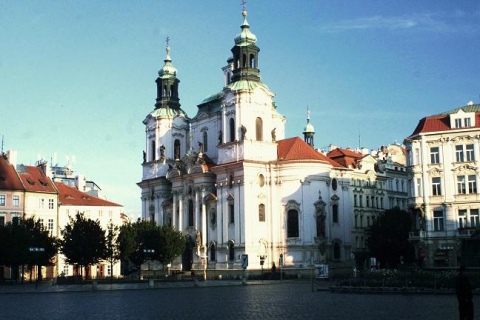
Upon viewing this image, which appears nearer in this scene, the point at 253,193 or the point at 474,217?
the point at 474,217

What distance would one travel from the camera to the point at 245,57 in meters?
86.2

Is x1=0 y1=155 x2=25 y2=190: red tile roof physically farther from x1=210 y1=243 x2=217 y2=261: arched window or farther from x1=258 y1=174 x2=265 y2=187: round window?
x1=258 y1=174 x2=265 y2=187: round window

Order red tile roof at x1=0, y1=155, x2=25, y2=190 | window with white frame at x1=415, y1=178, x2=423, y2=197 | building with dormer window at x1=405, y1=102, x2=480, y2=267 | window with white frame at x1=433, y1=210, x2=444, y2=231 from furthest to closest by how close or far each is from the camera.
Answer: red tile roof at x1=0, y1=155, x2=25, y2=190 < window with white frame at x1=415, y1=178, x2=423, y2=197 < window with white frame at x1=433, y1=210, x2=444, y2=231 < building with dormer window at x1=405, y1=102, x2=480, y2=267

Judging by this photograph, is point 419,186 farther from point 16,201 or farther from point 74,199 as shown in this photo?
point 74,199

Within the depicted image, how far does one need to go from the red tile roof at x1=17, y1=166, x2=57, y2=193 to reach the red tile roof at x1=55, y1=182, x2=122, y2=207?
137 inches

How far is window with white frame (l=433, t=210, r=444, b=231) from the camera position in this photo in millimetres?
65625

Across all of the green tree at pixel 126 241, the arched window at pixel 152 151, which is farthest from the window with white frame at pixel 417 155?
the arched window at pixel 152 151

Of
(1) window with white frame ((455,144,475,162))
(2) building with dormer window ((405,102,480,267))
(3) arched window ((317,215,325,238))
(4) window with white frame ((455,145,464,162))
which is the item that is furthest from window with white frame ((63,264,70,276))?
(1) window with white frame ((455,144,475,162))

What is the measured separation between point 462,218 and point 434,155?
258 inches

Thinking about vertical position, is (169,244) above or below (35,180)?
below

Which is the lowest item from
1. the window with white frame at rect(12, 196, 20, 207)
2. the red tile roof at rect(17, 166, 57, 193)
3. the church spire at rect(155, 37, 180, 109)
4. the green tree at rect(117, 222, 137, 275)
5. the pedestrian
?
the pedestrian

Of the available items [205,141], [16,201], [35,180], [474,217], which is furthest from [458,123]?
[35,180]

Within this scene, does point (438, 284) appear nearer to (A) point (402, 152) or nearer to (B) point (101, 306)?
(B) point (101, 306)

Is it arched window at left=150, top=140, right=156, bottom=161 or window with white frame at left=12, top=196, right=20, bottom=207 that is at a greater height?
arched window at left=150, top=140, right=156, bottom=161
